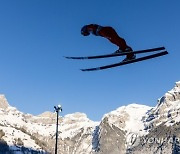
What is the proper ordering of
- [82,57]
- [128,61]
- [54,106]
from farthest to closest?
1. [54,106]
2. [82,57]
3. [128,61]

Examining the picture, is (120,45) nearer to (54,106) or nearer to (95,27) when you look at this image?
(95,27)

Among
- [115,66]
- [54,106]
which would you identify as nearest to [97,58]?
[115,66]

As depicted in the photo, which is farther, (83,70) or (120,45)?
(83,70)

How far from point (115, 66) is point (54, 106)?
19.3 m

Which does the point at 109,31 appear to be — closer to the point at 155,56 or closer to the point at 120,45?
the point at 120,45

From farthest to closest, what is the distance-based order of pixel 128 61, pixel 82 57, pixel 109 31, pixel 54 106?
pixel 54 106, pixel 82 57, pixel 128 61, pixel 109 31

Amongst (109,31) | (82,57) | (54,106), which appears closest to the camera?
(109,31)

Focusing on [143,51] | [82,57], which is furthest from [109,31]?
[82,57]

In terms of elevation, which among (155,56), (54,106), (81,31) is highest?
(54,106)

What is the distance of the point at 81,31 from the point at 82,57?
2334 mm

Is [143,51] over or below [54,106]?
below

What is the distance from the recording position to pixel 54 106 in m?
34.3

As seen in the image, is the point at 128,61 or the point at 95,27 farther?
the point at 128,61

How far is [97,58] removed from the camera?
1570 cm
